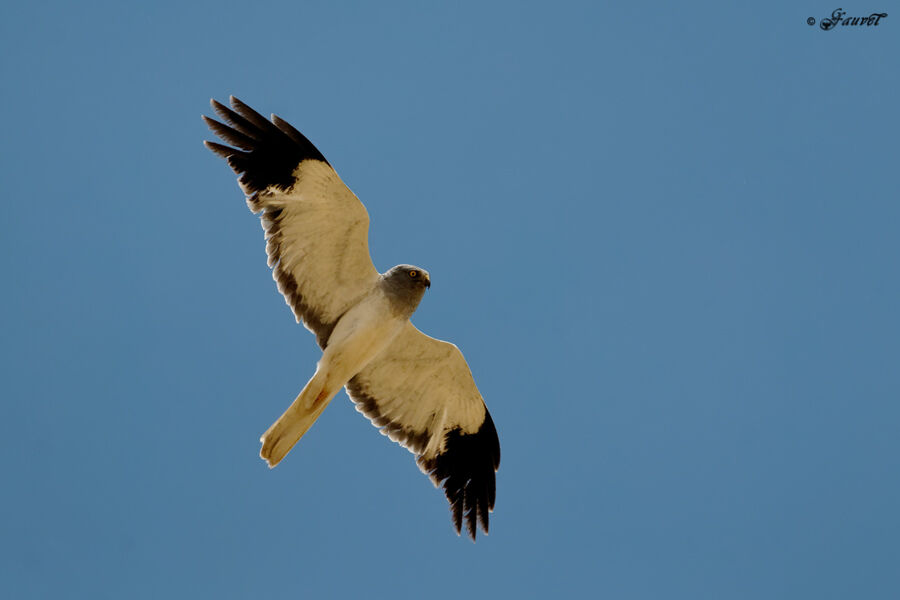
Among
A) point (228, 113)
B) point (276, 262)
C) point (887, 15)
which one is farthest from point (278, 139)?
point (887, 15)

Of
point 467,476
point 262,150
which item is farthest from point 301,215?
point 467,476

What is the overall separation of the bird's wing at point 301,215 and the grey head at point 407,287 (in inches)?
18.4

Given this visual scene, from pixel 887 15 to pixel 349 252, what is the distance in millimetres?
10832

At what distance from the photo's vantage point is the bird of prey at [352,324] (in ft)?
39.9

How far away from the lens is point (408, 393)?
13.6m

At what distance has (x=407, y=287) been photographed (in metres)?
12.4

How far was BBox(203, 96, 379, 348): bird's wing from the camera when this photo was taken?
39.7 feet

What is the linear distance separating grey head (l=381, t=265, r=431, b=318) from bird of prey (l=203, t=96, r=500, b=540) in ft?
0.04

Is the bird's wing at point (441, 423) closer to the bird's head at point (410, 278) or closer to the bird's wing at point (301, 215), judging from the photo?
the bird's wing at point (301, 215)

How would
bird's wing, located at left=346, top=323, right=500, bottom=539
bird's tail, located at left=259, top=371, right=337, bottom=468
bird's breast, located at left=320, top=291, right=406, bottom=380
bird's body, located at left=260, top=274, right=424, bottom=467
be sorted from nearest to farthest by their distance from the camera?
1. bird's tail, located at left=259, top=371, right=337, bottom=468
2. bird's body, located at left=260, top=274, right=424, bottom=467
3. bird's breast, located at left=320, top=291, right=406, bottom=380
4. bird's wing, located at left=346, top=323, right=500, bottom=539

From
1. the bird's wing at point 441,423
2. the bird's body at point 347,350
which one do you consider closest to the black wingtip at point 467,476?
the bird's wing at point 441,423

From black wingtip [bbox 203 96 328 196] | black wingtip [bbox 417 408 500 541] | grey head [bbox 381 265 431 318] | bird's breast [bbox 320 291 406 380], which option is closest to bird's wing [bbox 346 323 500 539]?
black wingtip [bbox 417 408 500 541]

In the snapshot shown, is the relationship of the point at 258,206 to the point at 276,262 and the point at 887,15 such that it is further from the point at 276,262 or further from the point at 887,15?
the point at 887,15

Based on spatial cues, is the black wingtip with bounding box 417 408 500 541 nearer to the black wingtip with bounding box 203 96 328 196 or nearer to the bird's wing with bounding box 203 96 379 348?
the bird's wing with bounding box 203 96 379 348
